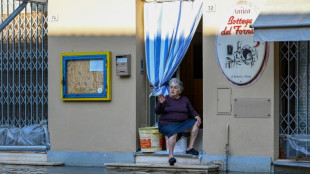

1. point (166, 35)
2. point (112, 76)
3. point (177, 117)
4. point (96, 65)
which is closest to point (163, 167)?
point (177, 117)

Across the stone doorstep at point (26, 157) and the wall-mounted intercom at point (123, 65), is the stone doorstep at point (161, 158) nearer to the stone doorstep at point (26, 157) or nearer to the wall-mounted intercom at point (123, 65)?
the wall-mounted intercom at point (123, 65)

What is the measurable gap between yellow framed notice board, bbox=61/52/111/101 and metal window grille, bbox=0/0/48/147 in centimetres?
67

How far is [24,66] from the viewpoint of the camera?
12398 millimetres

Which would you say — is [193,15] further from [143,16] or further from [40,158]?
[40,158]

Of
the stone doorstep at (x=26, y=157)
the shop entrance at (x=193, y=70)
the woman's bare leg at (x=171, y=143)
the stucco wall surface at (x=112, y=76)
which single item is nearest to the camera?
the woman's bare leg at (x=171, y=143)

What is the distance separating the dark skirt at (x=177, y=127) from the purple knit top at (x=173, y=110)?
0.06 meters

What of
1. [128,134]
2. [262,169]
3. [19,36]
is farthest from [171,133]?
[19,36]

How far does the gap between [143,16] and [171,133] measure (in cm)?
236

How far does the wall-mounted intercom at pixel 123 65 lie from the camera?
36.7 ft

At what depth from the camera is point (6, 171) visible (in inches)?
425

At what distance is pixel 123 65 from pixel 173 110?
4.14ft

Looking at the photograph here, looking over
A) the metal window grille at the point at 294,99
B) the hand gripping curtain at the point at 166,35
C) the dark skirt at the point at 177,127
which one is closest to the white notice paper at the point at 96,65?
the hand gripping curtain at the point at 166,35

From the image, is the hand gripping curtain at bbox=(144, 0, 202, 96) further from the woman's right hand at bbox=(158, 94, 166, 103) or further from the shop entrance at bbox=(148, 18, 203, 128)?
the shop entrance at bbox=(148, 18, 203, 128)

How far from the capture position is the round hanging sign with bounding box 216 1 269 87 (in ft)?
34.3
